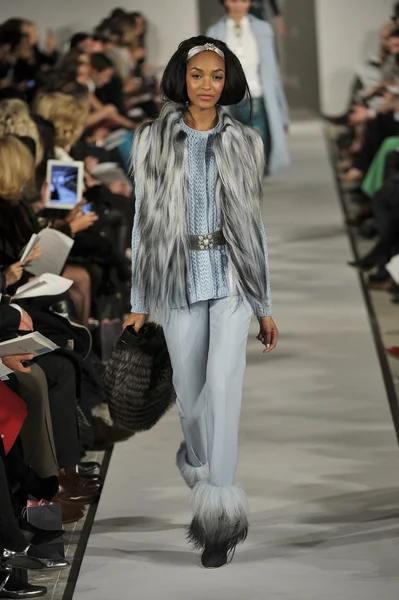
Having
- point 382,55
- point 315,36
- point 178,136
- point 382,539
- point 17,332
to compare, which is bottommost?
point 315,36

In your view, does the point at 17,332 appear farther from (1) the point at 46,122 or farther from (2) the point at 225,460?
(1) the point at 46,122

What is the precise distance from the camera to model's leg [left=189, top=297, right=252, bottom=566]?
3885mm

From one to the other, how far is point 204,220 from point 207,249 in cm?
8

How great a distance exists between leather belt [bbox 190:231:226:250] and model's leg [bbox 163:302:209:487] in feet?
0.51

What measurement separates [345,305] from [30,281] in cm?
309

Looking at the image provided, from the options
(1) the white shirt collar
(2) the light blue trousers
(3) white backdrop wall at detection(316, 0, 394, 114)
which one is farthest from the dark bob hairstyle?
(3) white backdrop wall at detection(316, 0, 394, 114)

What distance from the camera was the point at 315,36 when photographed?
54.6 ft

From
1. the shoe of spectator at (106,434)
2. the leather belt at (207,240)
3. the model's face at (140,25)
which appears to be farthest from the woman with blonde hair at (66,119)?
the model's face at (140,25)

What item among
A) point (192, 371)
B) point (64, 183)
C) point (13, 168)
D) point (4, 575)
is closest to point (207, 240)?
point (192, 371)

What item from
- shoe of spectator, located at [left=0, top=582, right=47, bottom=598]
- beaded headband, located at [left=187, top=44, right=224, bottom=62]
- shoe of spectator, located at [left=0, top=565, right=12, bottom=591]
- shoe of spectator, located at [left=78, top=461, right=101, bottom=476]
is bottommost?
shoe of spectator, located at [left=78, top=461, right=101, bottom=476]

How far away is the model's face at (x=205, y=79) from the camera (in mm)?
3895

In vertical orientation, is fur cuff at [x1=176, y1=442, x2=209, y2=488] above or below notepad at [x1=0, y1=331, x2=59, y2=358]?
below

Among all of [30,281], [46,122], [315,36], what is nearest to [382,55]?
[315,36]

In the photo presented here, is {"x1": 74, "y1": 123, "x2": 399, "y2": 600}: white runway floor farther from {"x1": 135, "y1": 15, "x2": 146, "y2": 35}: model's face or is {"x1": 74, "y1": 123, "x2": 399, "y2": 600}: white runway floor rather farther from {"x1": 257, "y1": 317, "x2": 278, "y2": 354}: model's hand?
{"x1": 135, "y1": 15, "x2": 146, "y2": 35}: model's face
